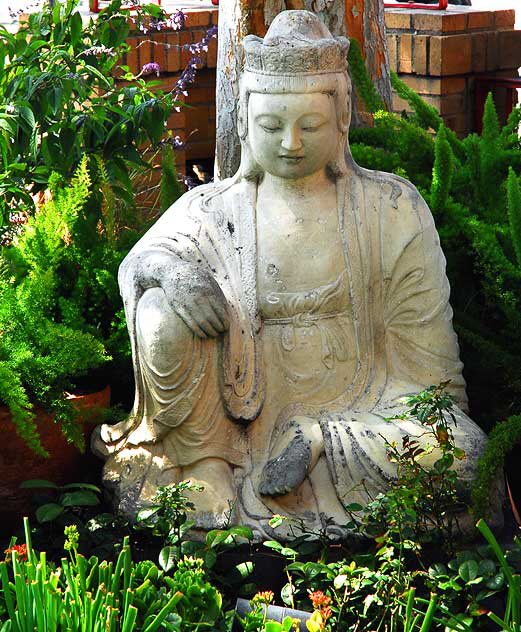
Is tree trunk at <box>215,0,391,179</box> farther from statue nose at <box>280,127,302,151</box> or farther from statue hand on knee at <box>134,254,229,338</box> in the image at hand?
statue hand on knee at <box>134,254,229,338</box>

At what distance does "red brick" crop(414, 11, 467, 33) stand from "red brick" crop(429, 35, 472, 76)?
0.06 metres

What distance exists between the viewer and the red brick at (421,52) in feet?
27.1

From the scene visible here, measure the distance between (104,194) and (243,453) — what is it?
54.7 inches

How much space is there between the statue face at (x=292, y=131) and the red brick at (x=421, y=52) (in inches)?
179

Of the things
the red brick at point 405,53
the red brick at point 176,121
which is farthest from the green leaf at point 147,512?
the red brick at point 405,53

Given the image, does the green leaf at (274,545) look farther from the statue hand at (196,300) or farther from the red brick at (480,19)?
the red brick at (480,19)

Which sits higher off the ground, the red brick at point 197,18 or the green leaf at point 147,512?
the red brick at point 197,18

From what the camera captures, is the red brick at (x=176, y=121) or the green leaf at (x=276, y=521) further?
the red brick at (x=176, y=121)

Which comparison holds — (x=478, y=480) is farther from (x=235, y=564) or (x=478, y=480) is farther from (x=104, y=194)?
(x=104, y=194)

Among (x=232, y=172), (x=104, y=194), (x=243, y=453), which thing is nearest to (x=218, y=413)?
(x=243, y=453)

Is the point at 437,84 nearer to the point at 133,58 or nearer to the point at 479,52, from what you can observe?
the point at 479,52

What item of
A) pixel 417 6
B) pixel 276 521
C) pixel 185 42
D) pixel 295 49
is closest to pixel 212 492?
pixel 276 521

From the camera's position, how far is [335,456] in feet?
12.8

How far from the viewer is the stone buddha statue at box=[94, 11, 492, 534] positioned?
383 cm
